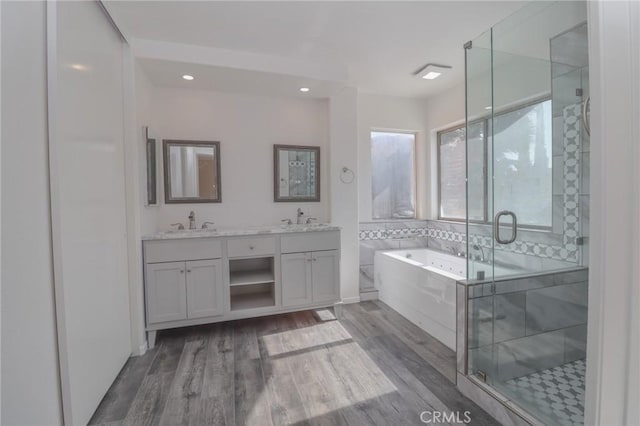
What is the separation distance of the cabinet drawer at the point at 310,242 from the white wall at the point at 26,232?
5.43ft

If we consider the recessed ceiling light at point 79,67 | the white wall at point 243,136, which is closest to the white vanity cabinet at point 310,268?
the white wall at point 243,136

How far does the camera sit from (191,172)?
2.86 meters

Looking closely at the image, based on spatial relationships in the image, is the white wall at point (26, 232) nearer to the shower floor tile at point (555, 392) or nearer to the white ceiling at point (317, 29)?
the white ceiling at point (317, 29)

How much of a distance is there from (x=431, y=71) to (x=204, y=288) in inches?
121

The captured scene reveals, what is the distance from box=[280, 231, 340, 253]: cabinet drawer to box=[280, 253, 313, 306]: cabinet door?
2.5 inches

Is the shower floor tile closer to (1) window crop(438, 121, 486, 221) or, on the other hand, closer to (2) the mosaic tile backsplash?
(2) the mosaic tile backsplash

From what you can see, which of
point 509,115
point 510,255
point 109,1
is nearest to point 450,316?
point 510,255

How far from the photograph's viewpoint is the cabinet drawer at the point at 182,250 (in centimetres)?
227

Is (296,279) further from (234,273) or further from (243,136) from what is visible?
(243,136)

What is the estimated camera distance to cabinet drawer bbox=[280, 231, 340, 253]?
265 centimetres

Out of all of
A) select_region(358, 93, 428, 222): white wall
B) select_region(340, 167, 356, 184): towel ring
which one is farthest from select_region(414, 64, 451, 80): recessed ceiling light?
select_region(340, 167, 356, 184): towel ring

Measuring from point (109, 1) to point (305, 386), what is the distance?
2786mm

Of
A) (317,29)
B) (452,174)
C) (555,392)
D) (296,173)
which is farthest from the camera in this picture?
(452,174)

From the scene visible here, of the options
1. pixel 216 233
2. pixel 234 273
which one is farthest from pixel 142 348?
pixel 216 233
